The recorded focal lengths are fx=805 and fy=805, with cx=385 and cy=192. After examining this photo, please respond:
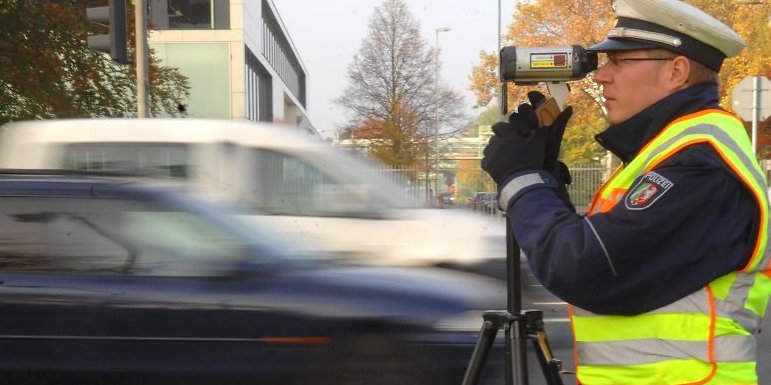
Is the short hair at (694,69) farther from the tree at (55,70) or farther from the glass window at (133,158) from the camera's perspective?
the tree at (55,70)

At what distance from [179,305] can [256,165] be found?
2370 mm

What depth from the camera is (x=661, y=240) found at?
133 centimetres

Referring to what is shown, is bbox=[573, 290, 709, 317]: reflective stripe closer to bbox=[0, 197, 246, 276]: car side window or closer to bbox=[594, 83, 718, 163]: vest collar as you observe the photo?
bbox=[594, 83, 718, 163]: vest collar

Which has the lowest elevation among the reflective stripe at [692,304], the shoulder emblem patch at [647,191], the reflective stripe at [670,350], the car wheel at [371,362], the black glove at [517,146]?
the car wheel at [371,362]

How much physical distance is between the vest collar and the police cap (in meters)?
0.06

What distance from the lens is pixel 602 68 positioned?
5.16ft

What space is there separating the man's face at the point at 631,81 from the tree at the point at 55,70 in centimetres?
1482

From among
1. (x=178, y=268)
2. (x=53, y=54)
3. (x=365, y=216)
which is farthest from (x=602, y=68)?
(x=53, y=54)

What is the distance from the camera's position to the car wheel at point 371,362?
3613mm

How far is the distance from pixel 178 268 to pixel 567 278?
260cm

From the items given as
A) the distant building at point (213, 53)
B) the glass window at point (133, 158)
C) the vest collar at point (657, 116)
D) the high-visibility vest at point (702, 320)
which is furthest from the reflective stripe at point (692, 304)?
the distant building at point (213, 53)

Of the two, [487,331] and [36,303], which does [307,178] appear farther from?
[487,331]

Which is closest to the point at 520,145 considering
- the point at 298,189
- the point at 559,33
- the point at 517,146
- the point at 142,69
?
the point at 517,146

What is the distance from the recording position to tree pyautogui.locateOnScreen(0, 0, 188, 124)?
14727 millimetres
